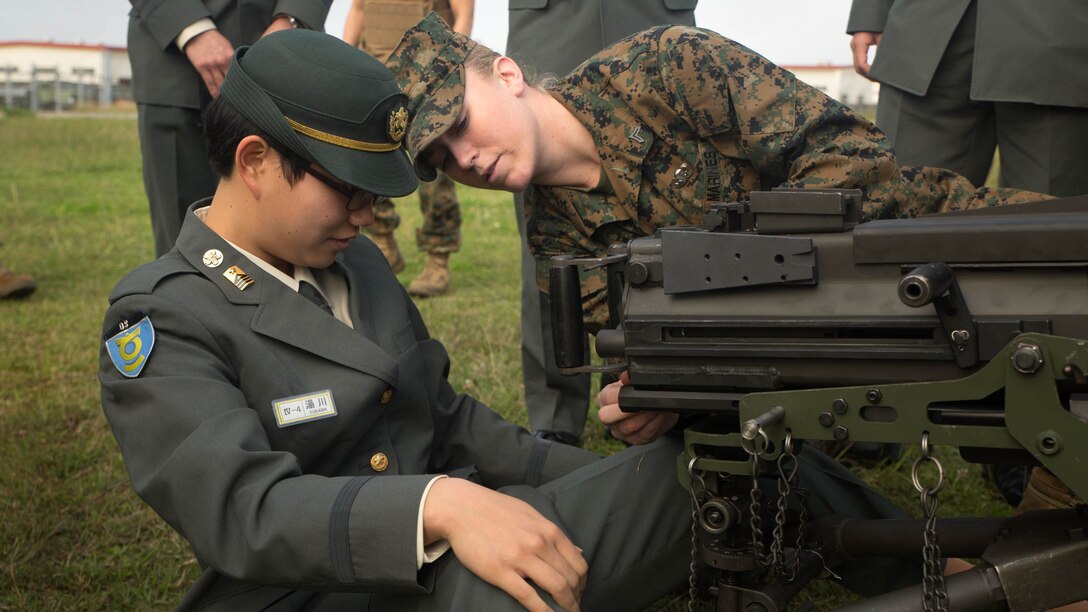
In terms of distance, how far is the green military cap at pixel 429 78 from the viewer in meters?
3.06

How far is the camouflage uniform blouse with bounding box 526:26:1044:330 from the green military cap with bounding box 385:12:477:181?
37 cm

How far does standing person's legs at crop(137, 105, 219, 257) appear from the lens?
4445 mm

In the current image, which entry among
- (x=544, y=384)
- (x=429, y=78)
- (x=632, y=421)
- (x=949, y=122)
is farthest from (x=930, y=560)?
(x=544, y=384)

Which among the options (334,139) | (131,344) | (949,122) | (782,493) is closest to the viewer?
(782,493)

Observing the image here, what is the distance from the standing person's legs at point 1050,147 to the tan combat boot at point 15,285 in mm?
5820

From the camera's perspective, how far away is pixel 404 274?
8.44 metres

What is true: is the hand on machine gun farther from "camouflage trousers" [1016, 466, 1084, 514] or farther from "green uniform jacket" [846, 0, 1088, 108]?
"green uniform jacket" [846, 0, 1088, 108]

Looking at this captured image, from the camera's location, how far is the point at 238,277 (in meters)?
2.44

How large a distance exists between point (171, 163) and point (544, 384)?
1667mm

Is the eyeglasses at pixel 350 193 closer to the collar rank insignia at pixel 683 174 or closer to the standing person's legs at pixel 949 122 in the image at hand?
the collar rank insignia at pixel 683 174

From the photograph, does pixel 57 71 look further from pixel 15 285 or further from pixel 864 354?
pixel 864 354

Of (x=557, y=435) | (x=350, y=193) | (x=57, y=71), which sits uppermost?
Answer: (x=350, y=193)

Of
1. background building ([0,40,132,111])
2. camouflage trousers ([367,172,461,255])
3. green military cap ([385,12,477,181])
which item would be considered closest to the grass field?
camouflage trousers ([367,172,461,255])

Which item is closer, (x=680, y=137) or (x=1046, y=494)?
(x=1046, y=494)
